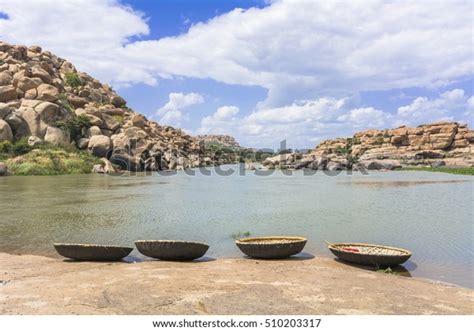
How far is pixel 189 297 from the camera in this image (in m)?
7.00

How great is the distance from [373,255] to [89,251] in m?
7.01

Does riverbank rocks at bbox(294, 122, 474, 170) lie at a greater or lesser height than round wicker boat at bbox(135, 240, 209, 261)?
greater

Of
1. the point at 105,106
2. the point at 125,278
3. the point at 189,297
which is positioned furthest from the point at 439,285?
the point at 105,106

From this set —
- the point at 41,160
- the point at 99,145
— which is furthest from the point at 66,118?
the point at 41,160

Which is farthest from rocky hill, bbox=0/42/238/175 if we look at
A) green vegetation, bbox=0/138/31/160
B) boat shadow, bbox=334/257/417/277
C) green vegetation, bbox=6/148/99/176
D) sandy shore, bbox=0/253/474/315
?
boat shadow, bbox=334/257/417/277

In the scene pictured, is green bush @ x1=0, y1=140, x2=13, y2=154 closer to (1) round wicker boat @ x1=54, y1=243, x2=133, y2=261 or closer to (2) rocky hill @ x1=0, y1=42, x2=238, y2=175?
(2) rocky hill @ x1=0, y1=42, x2=238, y2=175

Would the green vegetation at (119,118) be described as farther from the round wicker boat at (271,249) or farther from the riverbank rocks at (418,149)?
the round wicker boat at (271,249)

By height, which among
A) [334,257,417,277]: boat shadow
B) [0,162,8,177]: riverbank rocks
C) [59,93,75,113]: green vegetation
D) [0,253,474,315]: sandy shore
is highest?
[59,93,75,113]: green vegetation

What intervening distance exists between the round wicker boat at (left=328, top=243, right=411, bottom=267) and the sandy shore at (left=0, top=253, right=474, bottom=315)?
14.3 inches

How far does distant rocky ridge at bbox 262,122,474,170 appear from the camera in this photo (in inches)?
2955

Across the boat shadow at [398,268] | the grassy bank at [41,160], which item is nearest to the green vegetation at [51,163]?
the grassy bank at [41,160]

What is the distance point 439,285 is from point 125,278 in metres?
6.46

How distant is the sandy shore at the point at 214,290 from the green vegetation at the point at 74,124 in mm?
44991

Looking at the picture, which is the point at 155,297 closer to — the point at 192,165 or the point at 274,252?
the point at 274,252
